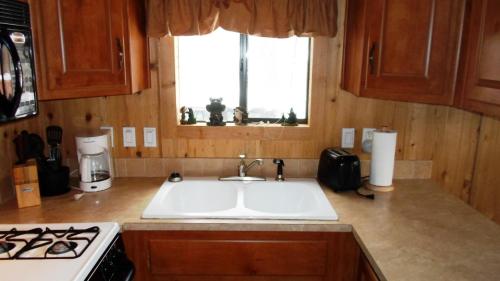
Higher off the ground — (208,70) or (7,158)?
(208,70)

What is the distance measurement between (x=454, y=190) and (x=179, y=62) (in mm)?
1721

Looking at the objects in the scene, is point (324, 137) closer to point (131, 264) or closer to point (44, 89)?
point (131, 264)

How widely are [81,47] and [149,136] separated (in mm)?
661

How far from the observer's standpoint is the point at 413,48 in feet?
5.18

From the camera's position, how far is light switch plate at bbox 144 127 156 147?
215cm

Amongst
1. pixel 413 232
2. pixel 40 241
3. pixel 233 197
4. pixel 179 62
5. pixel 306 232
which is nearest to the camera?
pixel 40 241

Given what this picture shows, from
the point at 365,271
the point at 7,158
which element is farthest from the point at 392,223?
the point at 7,158

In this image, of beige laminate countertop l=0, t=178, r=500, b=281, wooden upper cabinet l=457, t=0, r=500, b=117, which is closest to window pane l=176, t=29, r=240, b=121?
beige laminate countertop l=0, t=178, r=500, b=281

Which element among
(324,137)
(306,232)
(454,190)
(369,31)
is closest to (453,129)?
(454,190)

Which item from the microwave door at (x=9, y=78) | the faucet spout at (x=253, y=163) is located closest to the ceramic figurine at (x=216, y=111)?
the faucet spout at (x=253, y=163)

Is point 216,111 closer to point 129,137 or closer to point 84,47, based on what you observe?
point 129,137

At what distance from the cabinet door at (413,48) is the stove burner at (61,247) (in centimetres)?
138

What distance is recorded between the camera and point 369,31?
1.69 m

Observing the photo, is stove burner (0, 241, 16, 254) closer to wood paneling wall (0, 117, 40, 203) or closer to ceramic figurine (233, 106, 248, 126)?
wood paneling wall (0, 117, 40, 203)
